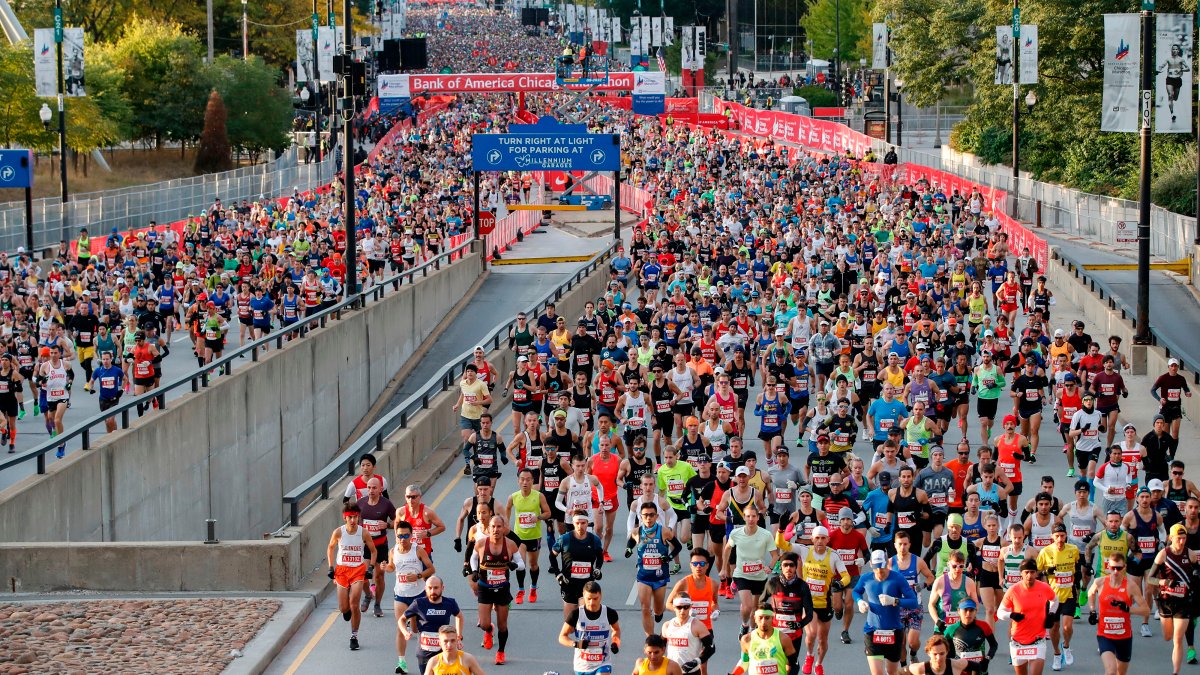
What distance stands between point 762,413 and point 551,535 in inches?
167

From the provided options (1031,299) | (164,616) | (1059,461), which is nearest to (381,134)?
(1031,299)

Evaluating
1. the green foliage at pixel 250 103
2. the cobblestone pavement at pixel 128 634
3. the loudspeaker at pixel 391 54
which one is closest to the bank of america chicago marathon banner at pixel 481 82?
the green foliage at pixel 250 103

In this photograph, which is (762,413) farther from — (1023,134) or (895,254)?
(1023,134)

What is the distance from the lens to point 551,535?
1717 cm

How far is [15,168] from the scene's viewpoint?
146ft

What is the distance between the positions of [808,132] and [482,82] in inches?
549

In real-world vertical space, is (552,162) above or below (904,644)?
above

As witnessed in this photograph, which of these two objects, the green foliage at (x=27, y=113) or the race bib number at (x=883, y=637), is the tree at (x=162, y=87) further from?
the race bib number at (x=883, y=637)

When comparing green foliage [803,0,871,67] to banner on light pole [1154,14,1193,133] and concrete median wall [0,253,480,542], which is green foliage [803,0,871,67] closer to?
banner on light pole [1154,14,1193,133]

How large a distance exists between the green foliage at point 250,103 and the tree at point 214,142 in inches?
151

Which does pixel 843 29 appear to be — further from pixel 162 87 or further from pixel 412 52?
pixel 162 87

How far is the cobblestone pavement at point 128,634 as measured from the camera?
1352cm

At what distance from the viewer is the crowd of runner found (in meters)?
13.2

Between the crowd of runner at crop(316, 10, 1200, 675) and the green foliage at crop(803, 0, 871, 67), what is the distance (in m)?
91.9
